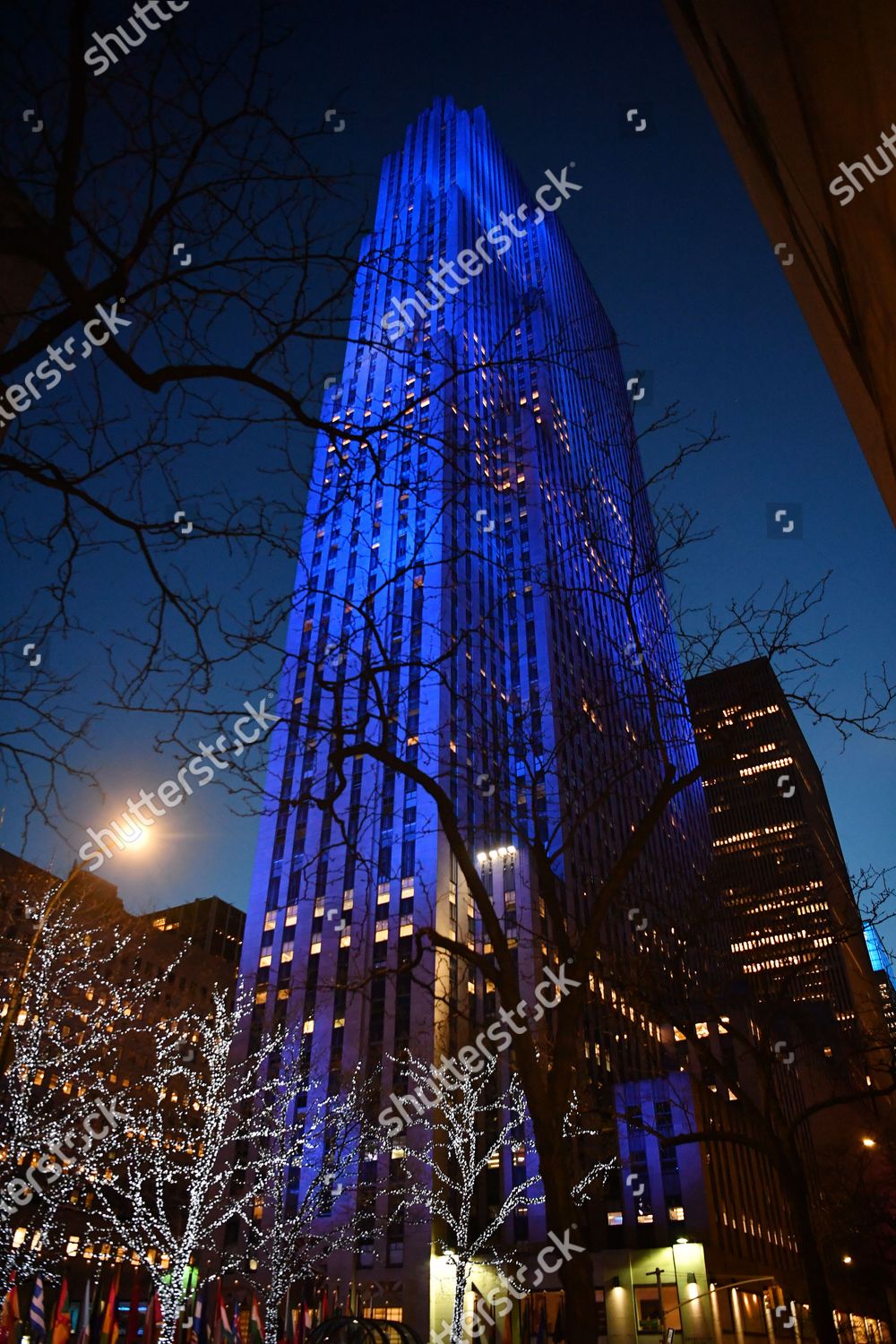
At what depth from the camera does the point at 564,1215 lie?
7387 millimetres

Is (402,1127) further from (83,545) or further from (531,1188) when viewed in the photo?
(83,545)

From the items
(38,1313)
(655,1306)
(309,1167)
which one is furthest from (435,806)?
(38,1313)

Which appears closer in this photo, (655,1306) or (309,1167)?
(655,1306)

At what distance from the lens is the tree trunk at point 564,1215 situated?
6.93 m

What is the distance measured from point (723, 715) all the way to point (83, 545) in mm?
8278

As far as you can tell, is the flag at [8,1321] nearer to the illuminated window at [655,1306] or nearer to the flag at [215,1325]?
the flag at [215,1325]

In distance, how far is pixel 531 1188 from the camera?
54312mm

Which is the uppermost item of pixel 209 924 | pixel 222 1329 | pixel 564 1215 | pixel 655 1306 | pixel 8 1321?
pixel 209 924

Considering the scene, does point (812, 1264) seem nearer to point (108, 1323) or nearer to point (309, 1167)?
point (108, 1323)

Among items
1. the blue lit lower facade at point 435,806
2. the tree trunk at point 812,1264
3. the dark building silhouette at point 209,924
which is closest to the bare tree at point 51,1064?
the blue lit lower facade at point 435,806

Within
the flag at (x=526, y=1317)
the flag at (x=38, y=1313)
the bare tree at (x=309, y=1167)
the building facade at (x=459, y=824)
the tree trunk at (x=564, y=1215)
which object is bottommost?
the flag at (x=526, y=1317)

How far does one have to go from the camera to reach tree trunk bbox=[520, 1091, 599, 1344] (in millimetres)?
6934

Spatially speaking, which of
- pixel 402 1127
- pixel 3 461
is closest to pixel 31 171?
pixel 3 461

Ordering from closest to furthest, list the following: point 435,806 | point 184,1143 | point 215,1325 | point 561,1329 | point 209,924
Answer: point 561,1329 → point 215,1325 → point 184,1143 → point 435,806 → point 209,924
